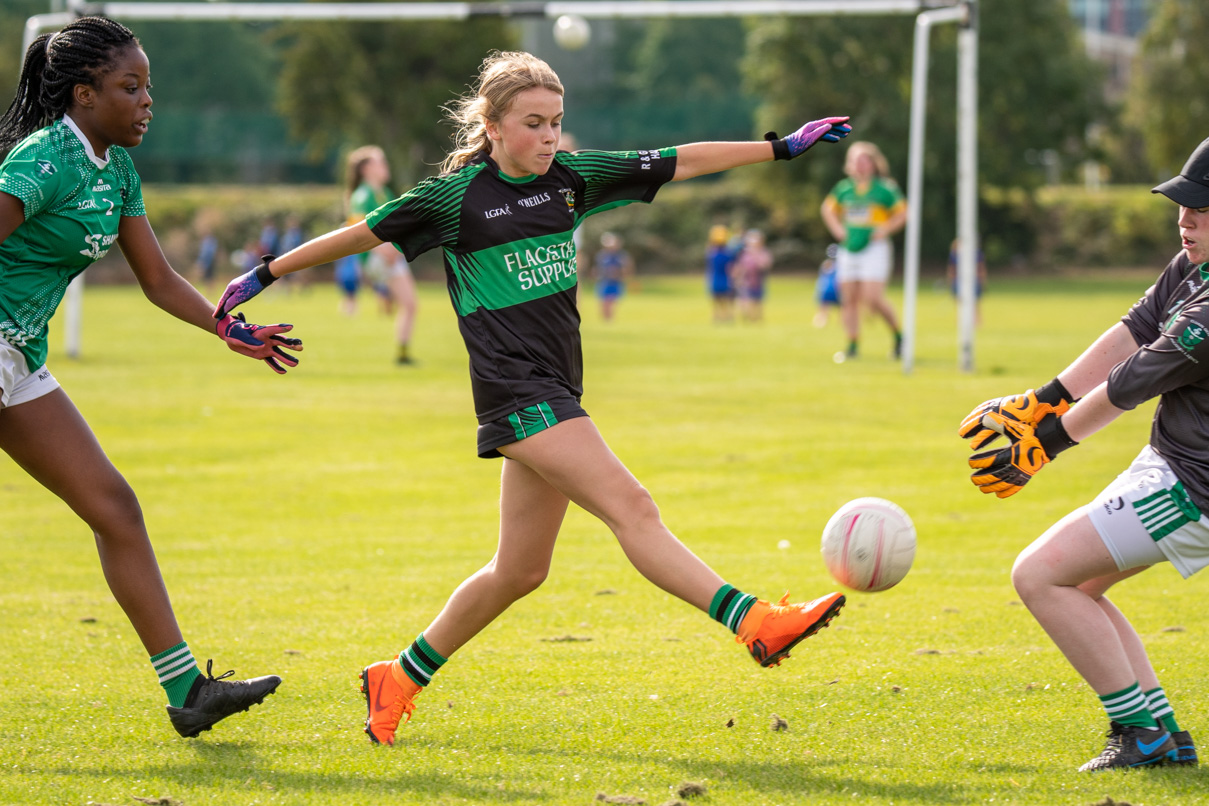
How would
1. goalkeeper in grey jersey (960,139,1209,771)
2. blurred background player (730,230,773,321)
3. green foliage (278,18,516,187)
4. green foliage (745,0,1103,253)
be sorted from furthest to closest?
1. green foliage (278,18,516,187)
2. green foliage (745,0,1103,253)
3. blurred background player (730,230,773,321)
4. goalkeeper in grey jersey (960,139,1209,771)

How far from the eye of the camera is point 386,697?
178 inches

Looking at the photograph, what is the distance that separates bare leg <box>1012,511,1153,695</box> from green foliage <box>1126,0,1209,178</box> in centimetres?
5240

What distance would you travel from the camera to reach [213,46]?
90.4 m

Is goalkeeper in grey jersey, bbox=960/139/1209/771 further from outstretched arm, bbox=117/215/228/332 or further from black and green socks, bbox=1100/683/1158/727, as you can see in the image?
outstretched arm, bbox=117/215/228/332

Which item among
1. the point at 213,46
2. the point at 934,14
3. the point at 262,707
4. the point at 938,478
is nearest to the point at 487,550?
the point at 262,707

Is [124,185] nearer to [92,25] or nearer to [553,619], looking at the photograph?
[92,25]

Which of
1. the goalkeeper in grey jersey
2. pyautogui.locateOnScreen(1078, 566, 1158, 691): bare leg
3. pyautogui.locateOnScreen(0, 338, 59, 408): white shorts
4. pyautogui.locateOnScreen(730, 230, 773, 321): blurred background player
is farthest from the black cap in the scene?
pyautogui.locateOnScreen(730, 230, 773, 321): blurred background player

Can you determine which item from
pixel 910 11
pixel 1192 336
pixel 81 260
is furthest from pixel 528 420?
pixel 910 11

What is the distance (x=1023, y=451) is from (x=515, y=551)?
1699mm

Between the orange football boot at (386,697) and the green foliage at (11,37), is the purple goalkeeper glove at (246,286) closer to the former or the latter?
the orange football boot at (386,697)

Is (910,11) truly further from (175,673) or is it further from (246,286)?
(175,673)

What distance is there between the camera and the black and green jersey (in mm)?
4285

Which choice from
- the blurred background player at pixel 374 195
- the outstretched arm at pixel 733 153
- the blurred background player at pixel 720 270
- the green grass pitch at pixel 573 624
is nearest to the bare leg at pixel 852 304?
the green grass pitch at pixel 573 624

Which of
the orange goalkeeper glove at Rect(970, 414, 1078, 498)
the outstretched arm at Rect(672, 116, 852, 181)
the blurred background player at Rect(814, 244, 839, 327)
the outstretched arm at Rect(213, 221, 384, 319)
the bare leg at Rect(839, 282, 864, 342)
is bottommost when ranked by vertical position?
the blurred background player at Rect(814, 244, 839, 327)
